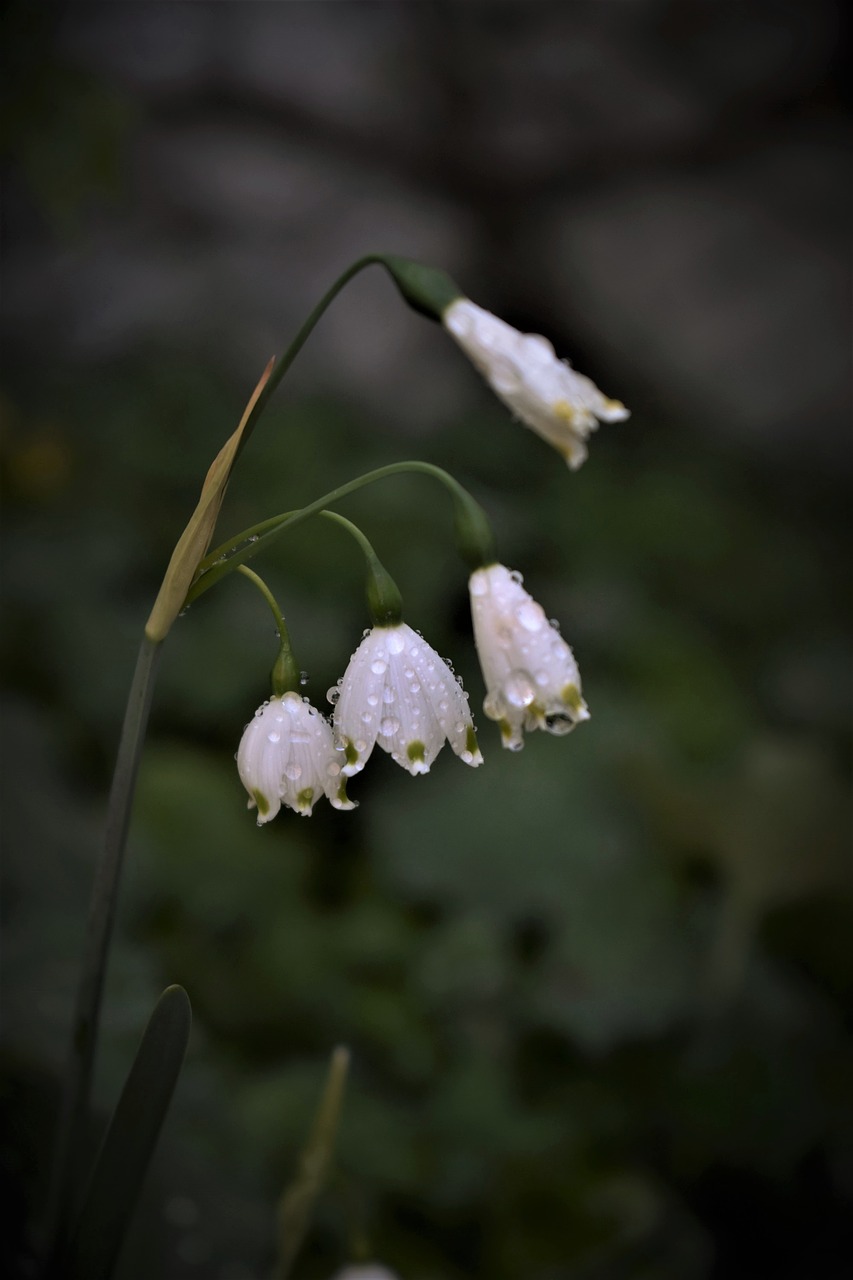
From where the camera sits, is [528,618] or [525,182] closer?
[528,618]

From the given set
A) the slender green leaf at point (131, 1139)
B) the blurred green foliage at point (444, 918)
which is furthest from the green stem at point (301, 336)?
the blurred green foliage at point (444, 918)

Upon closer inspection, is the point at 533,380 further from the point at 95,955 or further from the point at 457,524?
the point at 95,955

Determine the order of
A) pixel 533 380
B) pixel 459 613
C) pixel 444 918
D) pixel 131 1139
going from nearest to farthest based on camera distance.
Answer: pixel 533 380 < pixel 131 1139 < pixel 444 918 < pixel 459 613

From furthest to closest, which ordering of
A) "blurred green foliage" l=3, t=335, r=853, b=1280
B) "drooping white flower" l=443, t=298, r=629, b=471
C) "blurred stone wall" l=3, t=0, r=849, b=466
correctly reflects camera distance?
"blurred stone wall" l=3, t=0, r=849, b=466, "blurred green foliage" l=3, t=335, r=853, b=1280, "drooping white flower" l=443, t=298, r=629, b=471

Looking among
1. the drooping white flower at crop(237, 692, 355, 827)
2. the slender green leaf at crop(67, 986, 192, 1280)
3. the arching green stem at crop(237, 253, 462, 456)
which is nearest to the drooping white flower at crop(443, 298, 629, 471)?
the arching green stem at crop(237, 253, 462, 456)

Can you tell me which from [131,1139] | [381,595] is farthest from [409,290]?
[131,1139]

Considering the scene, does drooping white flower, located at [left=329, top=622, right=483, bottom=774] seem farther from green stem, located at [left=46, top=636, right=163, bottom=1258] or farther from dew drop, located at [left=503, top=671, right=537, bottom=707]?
green stem, located at [left=46, top=636, right=163, bottom=1258]

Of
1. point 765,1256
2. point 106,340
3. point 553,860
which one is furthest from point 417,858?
point 106,340

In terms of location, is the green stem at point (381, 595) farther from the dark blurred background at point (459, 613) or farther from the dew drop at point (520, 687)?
the dark blurred background at point (459, 613)
